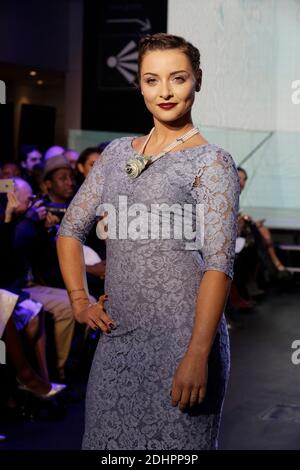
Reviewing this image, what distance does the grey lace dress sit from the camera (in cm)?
170

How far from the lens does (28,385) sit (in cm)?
384

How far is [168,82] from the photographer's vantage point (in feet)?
5.66

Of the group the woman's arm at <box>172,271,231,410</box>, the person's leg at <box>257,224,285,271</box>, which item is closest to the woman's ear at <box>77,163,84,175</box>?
the person's leg at <box>257,224,285,271</box>

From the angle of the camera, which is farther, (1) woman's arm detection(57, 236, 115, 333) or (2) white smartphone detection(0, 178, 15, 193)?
(2) white smartphone detection(0, 178, 15, 193)

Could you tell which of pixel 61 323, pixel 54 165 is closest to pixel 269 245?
pixel 54 165

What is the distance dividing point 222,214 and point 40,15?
352 inches

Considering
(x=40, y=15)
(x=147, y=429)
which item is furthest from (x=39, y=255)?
(x=40, y=15)

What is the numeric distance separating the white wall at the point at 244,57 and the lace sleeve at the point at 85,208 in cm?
160

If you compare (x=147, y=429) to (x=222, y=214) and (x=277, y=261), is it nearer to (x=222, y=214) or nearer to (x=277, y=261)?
(x=222, y=214)

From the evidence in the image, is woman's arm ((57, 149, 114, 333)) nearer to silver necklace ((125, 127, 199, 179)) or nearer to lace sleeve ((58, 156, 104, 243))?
lace sleeve ((58, 156, 104, 243))

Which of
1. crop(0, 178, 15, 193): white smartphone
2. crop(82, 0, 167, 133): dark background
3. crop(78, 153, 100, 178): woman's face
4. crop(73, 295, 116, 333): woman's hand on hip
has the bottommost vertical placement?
crop(73, 295, 116, 333): woman's hand on hip

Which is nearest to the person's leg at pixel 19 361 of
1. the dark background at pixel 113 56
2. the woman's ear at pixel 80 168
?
the woman's ear at pixel 80 168

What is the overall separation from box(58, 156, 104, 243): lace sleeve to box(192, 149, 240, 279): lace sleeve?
269 mm

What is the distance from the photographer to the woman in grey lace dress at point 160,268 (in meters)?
1.70
